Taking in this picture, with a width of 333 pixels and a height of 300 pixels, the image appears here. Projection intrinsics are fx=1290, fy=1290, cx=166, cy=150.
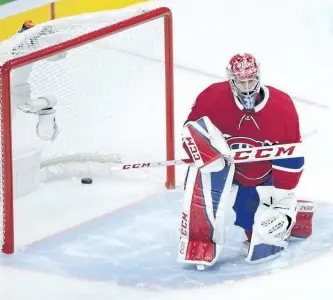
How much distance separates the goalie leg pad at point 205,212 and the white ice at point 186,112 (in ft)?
0.47

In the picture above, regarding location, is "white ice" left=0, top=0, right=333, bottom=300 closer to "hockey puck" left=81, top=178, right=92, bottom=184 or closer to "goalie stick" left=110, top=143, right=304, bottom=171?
"hockey puck" left=81, top=178, right=92, bottom=184

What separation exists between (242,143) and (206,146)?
11cm

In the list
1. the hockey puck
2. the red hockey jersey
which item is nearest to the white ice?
the hockey puck

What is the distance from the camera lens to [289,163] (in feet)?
11.3

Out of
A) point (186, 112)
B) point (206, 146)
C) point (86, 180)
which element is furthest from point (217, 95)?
point (186, 112)

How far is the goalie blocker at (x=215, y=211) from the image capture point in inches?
135

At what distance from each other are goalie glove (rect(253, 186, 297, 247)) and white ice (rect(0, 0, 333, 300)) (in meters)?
0.10

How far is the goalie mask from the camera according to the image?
3359 millimetres

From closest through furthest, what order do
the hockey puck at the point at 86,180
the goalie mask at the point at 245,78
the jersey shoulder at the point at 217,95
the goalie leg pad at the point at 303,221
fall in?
the goalie mask at the point at 245,78
the jersey shoulder at the point at 217,95
the goalie leg pad at the point at 303,221
the hockey puck at the point at 86,180

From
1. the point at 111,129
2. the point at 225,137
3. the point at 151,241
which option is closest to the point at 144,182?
the point at 111,129

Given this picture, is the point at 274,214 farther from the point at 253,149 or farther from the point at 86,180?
the point at 86,180

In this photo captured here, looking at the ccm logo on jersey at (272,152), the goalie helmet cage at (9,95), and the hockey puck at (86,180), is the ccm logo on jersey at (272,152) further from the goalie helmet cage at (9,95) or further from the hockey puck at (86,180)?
the hockey puck at (86,180)

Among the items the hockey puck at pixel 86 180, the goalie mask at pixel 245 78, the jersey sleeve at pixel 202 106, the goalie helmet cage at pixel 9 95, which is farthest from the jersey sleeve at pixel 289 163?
the hockey puck at pixel 86 180

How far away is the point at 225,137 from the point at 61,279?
22.9 inches
